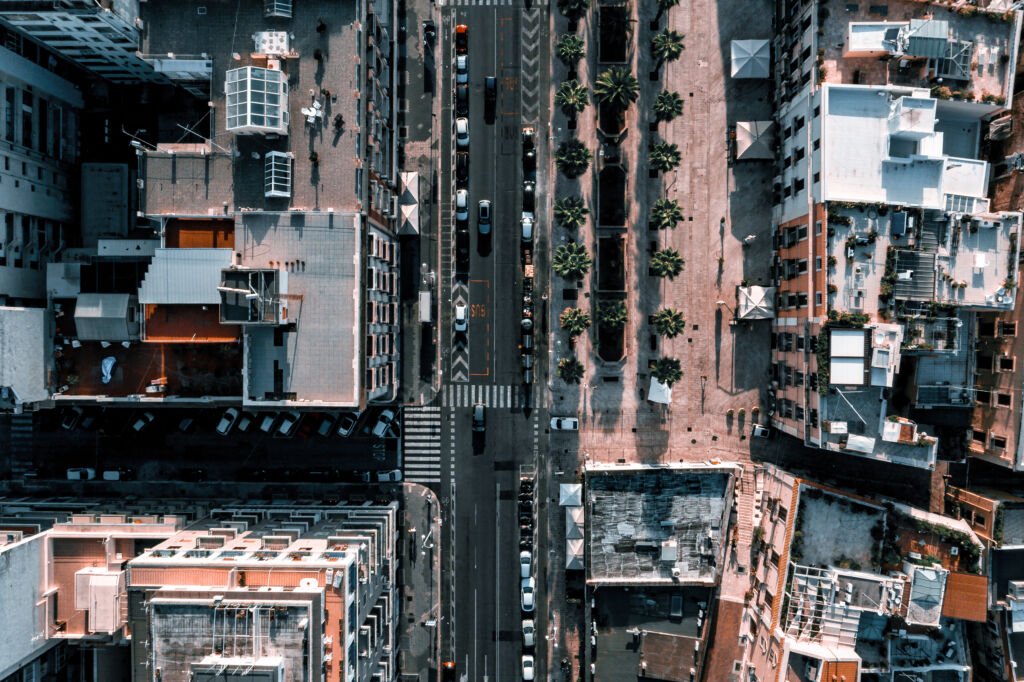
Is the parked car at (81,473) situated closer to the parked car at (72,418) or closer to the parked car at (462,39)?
the parked car at (72,418)

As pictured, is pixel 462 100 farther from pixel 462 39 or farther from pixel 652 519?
pixel 652 519

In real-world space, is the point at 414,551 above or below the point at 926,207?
below

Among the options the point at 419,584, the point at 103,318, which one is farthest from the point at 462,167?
the point at 419,584

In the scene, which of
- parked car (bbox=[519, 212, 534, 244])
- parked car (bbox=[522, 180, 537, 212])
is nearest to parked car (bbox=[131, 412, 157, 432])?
parked car (bbox=[519, 212, 534, 244])

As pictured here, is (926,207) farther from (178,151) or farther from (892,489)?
(178,151)

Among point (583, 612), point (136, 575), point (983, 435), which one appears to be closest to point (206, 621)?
point (136, 575)

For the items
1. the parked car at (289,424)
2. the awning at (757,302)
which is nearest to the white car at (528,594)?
A: the parked car at (289,424)
